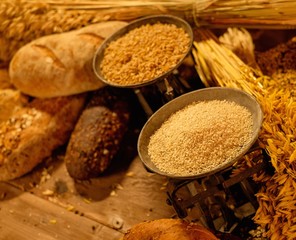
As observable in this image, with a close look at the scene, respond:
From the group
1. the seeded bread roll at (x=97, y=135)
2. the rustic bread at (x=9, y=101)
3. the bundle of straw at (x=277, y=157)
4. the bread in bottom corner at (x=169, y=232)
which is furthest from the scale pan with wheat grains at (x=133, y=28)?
the bread in bottom corner at (x=169, y=232)

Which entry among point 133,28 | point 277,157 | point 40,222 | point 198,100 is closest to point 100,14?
point 133,28

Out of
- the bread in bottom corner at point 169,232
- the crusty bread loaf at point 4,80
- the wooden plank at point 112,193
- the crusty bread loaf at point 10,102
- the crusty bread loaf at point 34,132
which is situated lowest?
the wooden plank at point 112,193

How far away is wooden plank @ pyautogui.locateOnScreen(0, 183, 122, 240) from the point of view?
5.32ft

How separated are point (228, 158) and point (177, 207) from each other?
241 mm

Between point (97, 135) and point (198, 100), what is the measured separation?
52 cm

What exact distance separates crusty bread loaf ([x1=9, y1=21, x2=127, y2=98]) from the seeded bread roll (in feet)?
0.35

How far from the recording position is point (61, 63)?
72.9 inches

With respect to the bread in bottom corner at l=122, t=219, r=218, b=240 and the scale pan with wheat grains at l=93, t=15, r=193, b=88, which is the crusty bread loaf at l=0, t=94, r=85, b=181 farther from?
the bread in bottom corner at l=122, t=219, r=218, b=240

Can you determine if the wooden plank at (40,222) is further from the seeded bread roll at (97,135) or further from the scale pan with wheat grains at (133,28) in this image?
the scale pan with wheat grains at (133,28)

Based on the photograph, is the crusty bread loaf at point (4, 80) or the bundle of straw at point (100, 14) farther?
the crusty bread loaf at point (4, 80)

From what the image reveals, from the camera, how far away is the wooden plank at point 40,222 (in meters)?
1.62

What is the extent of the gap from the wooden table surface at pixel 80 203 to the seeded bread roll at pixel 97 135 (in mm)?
84

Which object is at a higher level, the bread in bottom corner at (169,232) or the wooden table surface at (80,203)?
the bread in bottom corner at (169,232)

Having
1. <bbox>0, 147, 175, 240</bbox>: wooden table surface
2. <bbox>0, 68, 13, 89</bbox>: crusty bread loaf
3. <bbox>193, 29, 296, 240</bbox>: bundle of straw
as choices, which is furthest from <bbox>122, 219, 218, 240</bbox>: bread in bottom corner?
<bbox>0, 68, 13, 89</bbox>: crusty bread loaf
